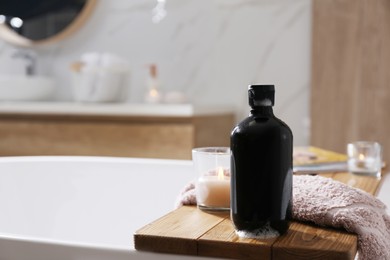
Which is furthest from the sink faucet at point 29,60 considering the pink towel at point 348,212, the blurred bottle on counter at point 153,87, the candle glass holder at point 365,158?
the pink towel at point 348,212

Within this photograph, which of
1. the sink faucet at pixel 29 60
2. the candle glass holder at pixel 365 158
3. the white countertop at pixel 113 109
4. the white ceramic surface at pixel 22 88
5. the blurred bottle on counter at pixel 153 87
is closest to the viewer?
the candle glass holder at pixel 365 158

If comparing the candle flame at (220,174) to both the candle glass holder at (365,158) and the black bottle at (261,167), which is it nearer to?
the black bottle at (261,167)

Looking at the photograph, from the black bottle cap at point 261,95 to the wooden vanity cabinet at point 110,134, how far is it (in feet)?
5.20

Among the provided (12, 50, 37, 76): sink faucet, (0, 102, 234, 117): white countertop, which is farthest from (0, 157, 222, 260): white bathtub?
(12, 50, 37, 76): sink faucet

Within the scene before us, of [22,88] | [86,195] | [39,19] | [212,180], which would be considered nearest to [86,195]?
[86,195]

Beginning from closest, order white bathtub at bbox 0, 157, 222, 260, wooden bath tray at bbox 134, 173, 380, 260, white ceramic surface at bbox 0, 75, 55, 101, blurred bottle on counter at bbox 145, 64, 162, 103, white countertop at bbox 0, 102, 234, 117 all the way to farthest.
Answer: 1. wooden bath tray at bbox 134, 173, 380, 260
2. white bathtub at bbox 0, 157, 222, 260
3. white countertop at bbox 0, 102, 234, 117
4. blurred bottle on counter at bbox 145, 64, 162, 103
5. white ceramic surface at bbox 0, 75, 55, 101

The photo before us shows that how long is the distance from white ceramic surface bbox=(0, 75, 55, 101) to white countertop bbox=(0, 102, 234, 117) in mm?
175

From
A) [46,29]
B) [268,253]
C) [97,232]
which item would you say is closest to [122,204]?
[97,232]

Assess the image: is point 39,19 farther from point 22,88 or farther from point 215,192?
point 215,192

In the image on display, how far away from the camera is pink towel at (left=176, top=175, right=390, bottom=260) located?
961 millimetres

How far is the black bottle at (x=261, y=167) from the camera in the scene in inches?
36.6

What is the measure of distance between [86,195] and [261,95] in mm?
1128

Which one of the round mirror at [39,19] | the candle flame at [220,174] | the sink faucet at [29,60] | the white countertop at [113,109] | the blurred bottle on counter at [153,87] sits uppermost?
the round mirror at [39,19]

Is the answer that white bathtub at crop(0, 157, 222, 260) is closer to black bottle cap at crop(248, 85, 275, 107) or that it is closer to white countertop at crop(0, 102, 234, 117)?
white countertop at crop(0, 102, 234, 117)
